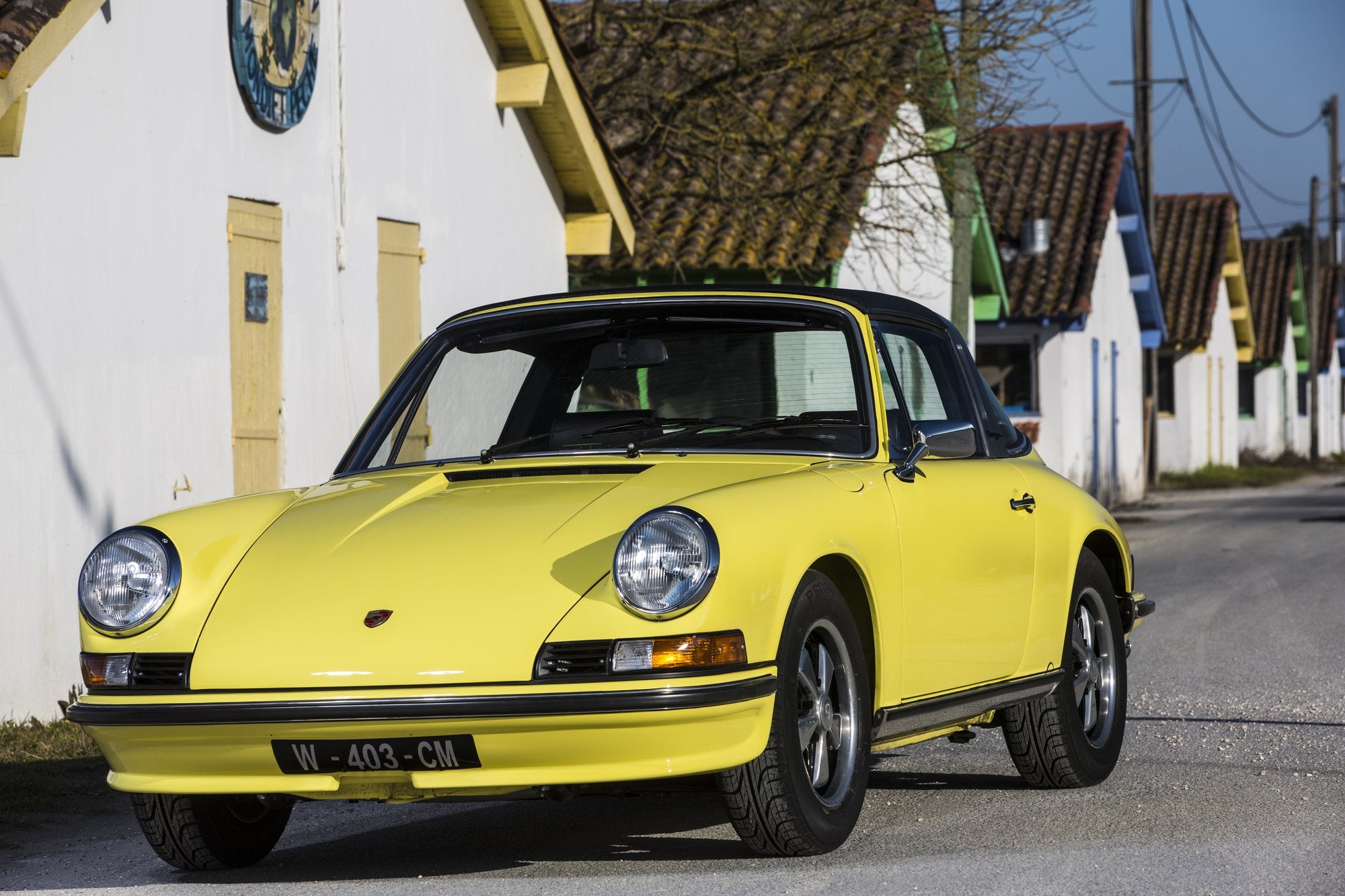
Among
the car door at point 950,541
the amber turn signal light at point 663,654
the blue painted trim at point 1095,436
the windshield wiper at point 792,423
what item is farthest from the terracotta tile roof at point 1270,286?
the amber turn signal light at point 663,654

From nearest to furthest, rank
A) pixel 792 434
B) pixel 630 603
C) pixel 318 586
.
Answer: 1. pixel 630 603
2. pixel 318 586
3. pixel 792 434

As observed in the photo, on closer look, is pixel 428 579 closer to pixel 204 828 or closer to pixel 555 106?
pixel 204 828

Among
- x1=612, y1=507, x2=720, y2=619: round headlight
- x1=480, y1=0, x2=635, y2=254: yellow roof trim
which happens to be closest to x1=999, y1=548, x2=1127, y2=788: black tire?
x1=612, y1=507, x2=720, y2=619: round headlight

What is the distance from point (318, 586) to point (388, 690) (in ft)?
1.56

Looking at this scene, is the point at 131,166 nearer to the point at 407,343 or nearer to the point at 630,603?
the point at 407,343

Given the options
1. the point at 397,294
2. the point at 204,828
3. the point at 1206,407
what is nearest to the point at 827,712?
the point at 204,828

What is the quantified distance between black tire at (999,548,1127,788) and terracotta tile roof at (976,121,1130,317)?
19.5 meters

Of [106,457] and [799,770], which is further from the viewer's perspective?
[106,457]

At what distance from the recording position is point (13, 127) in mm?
8531

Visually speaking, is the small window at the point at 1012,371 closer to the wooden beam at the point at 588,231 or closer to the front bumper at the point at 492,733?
the wooden beam at the point at 588,231

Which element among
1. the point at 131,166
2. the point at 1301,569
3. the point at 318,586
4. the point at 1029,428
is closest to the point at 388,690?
the point at 318,586

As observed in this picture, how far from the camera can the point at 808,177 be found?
17906mm

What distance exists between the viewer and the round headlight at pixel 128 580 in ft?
17.0

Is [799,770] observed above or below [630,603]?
below
